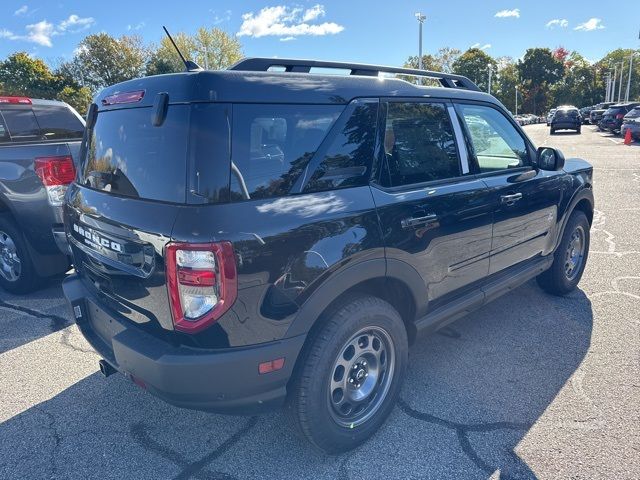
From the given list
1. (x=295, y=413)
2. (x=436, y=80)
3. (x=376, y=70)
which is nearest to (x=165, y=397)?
(x=295, y=413)

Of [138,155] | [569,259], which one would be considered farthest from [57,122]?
[569,259]

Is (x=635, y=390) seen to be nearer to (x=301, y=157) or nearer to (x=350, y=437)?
(x=350, y=437)

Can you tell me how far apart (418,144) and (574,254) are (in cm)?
269

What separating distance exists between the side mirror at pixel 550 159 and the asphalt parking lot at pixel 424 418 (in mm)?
1316

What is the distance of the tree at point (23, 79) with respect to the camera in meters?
36.4

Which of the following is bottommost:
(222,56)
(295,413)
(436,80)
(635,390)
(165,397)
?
(635,390)

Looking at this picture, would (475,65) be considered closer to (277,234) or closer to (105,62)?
(105,62)

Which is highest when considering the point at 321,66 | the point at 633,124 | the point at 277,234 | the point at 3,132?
the point at 321,66

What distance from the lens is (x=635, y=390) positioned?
9.33 ft

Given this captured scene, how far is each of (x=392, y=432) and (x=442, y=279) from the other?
0.97 m

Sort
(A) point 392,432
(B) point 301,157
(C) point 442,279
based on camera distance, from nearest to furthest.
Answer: (B) point 301,157, (A) point 392,432, (C) point 442,279

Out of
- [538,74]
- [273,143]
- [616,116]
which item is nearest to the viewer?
[273,143]

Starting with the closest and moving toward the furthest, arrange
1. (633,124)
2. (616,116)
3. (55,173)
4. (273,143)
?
(273,143) < (55,173) < (633,124) < (616,116)

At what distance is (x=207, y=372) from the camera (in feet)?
6.16
